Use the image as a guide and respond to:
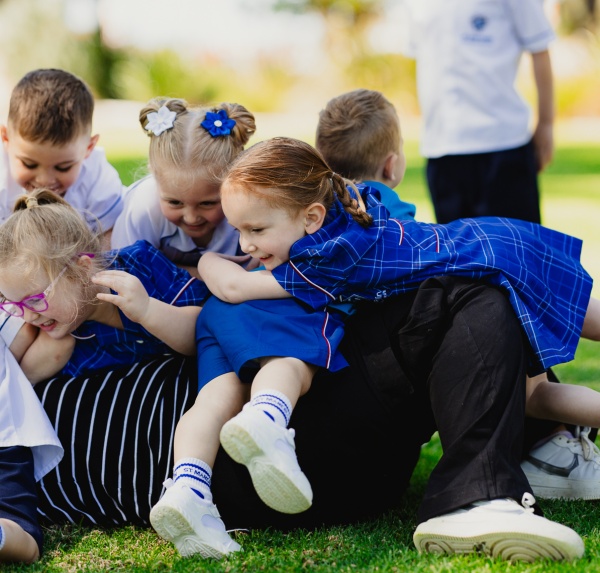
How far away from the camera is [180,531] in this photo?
243 centimetres

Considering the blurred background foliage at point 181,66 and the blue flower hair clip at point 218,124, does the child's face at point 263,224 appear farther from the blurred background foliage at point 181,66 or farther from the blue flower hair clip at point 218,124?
the blurred background foliage at point 181,66

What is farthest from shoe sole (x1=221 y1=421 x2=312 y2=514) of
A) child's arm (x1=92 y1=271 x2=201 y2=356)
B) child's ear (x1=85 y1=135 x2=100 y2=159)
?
child's ear (x1=85 y1=135 x2=100 y2=159)

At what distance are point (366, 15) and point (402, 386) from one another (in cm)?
2259

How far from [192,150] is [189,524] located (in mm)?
1327

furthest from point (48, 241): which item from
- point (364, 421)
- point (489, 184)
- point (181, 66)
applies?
point (181, 66)

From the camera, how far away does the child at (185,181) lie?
3.18 metres

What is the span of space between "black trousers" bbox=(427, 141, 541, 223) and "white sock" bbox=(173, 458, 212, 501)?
9.03 ft

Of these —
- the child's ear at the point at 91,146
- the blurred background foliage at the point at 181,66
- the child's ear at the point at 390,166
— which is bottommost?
the child's ear at the point at 390,166

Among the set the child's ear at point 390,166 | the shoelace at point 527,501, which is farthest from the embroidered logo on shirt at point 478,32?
the shoelace at point 527,501

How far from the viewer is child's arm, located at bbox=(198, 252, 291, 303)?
2.79 metres

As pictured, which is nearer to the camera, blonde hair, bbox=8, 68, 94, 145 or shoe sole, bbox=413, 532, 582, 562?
shoe sole, bbox=413, 532, 582, 562

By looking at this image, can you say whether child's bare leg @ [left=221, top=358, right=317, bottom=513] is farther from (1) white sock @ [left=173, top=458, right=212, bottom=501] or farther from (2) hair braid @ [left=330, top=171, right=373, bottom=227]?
(2) hair braid @ [left=330, top=171, right=373, bottom=227]

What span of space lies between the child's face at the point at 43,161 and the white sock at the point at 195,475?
58.3 inches

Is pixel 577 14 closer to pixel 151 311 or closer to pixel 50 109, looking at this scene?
pixel 50 109
